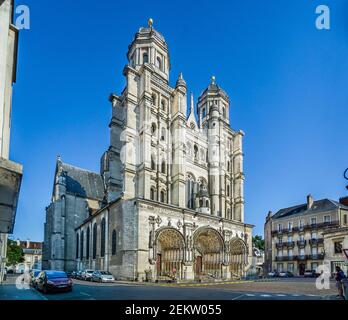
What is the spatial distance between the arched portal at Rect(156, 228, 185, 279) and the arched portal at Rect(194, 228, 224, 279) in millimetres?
2246

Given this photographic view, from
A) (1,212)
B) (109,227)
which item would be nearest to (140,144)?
(109,227)

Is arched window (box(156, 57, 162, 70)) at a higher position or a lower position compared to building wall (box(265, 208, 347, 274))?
higher

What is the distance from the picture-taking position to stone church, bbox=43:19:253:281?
59.4 feet

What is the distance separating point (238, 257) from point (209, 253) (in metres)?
2.52

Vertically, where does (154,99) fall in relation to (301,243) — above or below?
above

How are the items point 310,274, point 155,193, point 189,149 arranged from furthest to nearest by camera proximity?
point 189,149 → point 155,193 → point 310,274

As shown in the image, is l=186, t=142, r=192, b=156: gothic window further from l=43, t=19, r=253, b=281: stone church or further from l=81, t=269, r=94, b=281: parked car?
l=81, t=269, r=94, b=281: parked car

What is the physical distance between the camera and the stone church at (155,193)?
18109 millimetres

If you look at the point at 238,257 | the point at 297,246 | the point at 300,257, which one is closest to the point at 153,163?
the point at 238,257

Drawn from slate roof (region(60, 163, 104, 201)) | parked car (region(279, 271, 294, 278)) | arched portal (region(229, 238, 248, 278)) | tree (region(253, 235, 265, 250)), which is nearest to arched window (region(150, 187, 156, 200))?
slate roof (region(60, 163, 104, 201))

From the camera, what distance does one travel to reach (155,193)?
837 inches

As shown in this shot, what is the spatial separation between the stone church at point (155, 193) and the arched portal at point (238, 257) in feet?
0.24

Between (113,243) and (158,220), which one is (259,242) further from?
(113,243)
